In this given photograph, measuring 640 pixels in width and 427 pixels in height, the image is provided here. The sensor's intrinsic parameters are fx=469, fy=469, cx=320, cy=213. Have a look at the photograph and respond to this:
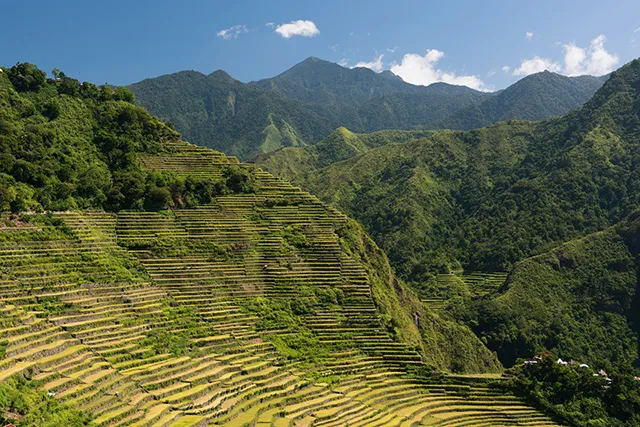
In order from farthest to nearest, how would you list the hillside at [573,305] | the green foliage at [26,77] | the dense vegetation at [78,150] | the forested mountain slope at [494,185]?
1. the forested mountain slope at [494,185]
2. the hillside at [573,305]
3. the green foliage at [26,77]
4. the dense vegetation at [78,150]

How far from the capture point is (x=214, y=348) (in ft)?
75.2

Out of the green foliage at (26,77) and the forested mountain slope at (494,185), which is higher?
the green foliage at (26,77)

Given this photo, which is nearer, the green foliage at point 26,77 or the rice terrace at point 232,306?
the rice terrace at point 232,306

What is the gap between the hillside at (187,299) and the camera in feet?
56.6

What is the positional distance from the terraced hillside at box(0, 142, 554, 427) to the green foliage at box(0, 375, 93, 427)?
45cm

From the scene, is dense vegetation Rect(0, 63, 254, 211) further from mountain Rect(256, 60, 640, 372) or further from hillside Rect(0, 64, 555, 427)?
mountain Rect(256, 60, 640, 372)

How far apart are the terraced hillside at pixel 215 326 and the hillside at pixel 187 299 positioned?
95mm

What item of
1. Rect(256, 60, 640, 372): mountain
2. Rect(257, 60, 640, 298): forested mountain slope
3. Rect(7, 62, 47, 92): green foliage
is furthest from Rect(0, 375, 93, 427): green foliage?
Rect(257, 60, 640, 298): forested mountain slope

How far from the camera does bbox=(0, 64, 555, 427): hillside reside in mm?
17266

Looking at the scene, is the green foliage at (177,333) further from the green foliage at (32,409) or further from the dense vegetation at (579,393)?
the dense vegetation at (579,393)

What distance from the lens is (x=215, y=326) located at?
25125 mm

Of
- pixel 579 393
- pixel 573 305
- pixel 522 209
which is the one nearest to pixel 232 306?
pixel 579 393


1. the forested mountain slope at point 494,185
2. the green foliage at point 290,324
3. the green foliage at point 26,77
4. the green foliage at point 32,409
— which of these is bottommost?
the green foliage at point 290,324

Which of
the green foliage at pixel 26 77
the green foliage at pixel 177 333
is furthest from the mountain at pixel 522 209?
the green foliage at pixel 26 77
